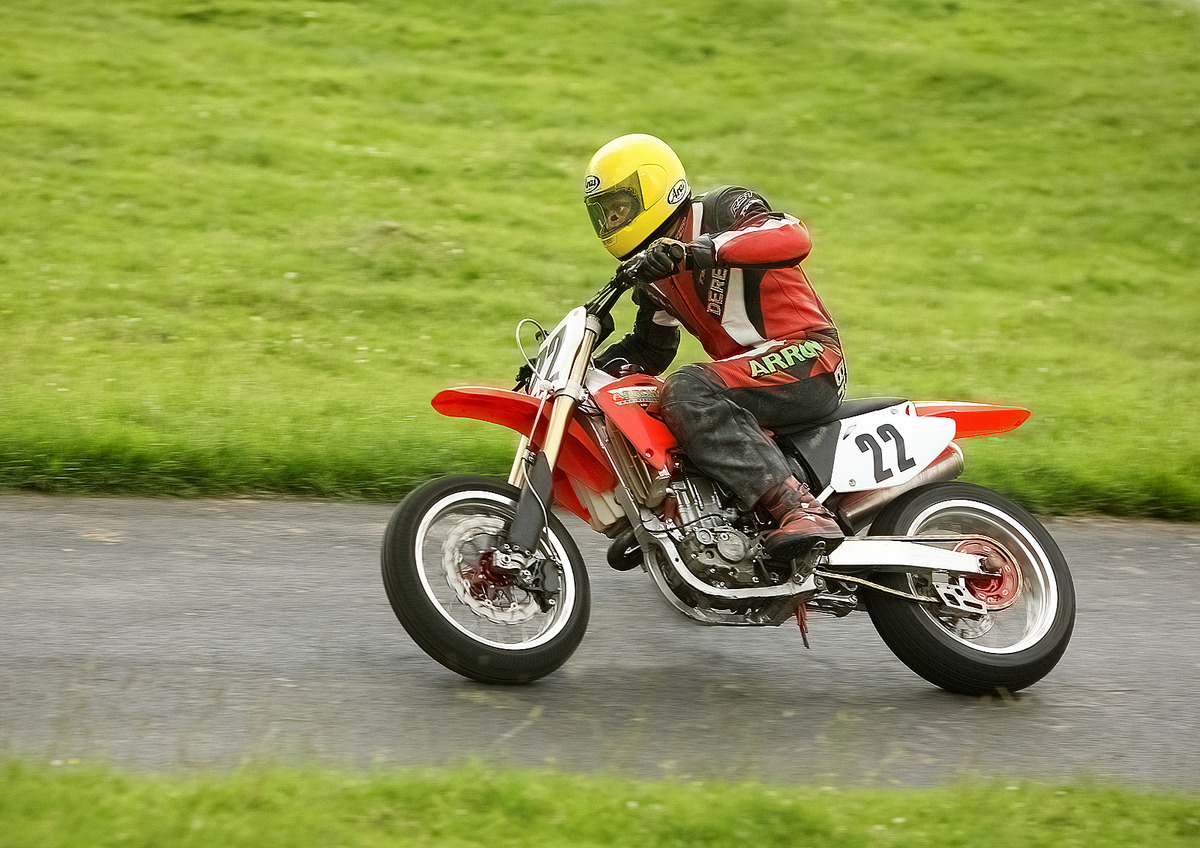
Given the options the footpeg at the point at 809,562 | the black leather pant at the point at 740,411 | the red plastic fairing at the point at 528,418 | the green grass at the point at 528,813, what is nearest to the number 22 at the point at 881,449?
the black leather pant at the point at 740,411

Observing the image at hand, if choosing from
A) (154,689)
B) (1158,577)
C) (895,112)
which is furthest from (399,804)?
(895,112)

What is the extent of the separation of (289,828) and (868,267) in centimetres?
1025

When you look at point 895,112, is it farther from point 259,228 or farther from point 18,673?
point 18,673

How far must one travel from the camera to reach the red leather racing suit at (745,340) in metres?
4.46

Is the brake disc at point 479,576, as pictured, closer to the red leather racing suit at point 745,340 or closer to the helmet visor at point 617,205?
the red leather racing suit at point 745,340

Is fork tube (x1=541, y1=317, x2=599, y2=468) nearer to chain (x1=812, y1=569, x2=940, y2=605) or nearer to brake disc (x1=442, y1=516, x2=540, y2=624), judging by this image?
brake disc (x1=442, y1=516, x2=540, y2=624)

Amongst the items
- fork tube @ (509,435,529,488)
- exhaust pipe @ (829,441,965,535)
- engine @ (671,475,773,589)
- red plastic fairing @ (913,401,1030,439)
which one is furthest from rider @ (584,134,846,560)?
fork tube @ (509,435,529,488)

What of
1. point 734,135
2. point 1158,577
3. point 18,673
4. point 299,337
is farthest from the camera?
point 734,135

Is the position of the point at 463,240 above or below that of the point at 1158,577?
above

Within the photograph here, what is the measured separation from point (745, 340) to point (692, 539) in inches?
31.0

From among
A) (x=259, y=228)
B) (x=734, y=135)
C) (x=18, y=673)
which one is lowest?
(x=18, y=673)

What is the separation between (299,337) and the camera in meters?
9.95

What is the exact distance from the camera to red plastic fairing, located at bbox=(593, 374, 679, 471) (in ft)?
14.9

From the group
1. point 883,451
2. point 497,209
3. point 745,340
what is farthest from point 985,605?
point 497,209
